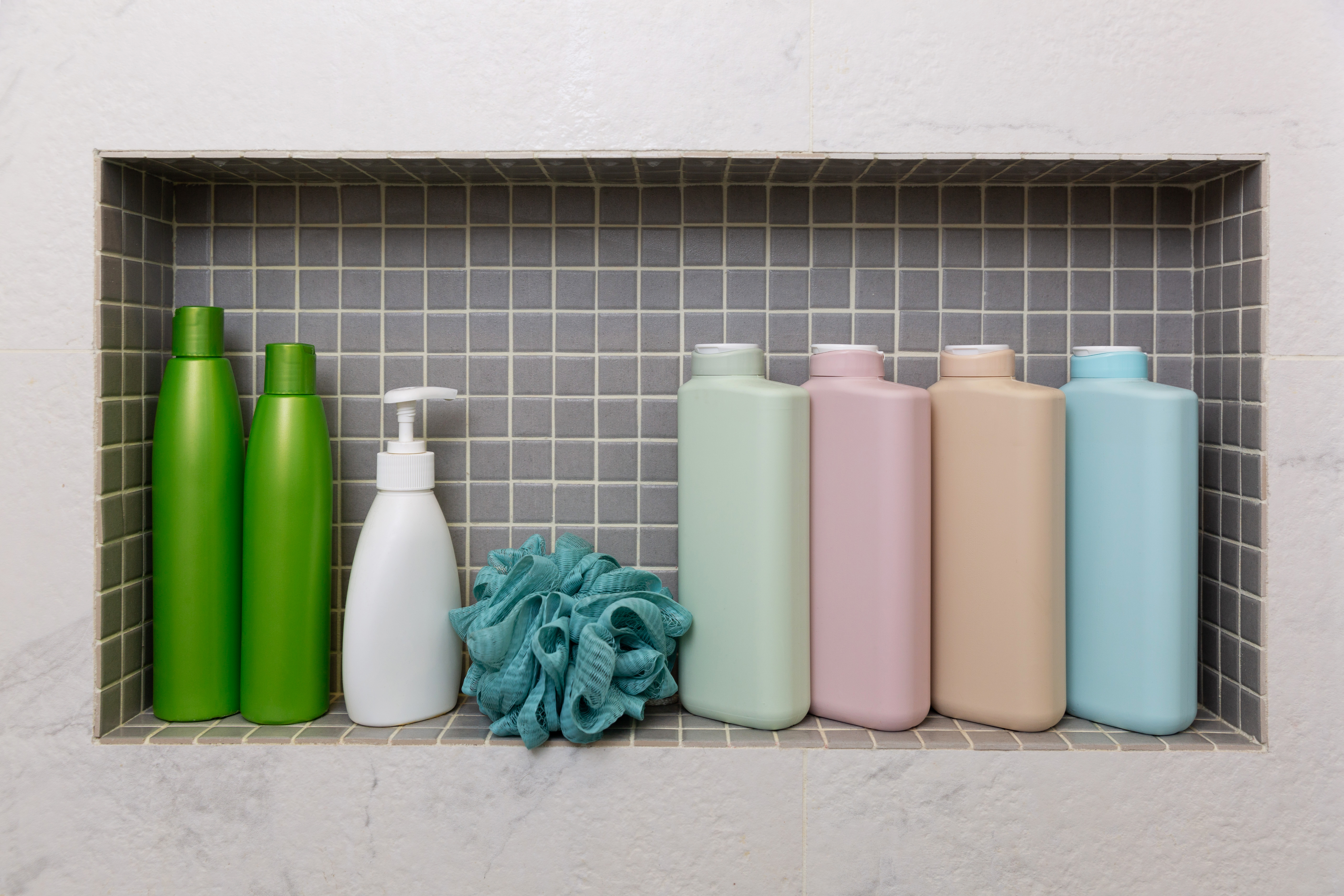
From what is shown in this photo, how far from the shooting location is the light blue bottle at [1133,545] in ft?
2.10

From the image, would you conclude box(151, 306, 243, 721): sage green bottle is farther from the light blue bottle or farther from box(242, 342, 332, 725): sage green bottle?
the light blue bottle

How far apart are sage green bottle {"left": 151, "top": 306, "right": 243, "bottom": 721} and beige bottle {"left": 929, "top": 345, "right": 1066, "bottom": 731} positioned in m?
0.59

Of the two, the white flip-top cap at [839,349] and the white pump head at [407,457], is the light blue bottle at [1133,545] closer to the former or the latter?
the white flip-top cap at [839,349]

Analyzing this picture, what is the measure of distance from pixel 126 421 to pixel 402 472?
23 centimetres

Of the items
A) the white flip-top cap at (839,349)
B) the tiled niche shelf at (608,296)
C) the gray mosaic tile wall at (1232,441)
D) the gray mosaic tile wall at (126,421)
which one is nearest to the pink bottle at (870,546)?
the white flip-top cap at (839,349)

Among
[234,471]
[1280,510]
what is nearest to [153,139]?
[234,471]

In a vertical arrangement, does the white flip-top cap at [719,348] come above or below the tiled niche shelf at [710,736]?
above

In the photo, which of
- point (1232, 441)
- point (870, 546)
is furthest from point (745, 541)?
point (1232, 441)

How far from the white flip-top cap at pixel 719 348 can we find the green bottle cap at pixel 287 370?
1.08 feet

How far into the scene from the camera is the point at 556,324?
762mm

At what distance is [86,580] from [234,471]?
0.43 ft

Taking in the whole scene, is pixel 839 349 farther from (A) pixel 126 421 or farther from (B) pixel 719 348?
(A) pixel 126 421

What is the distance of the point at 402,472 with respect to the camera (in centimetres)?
68

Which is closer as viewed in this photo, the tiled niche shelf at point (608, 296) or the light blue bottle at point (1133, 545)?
the light blue bottle at point (1133, 545)
